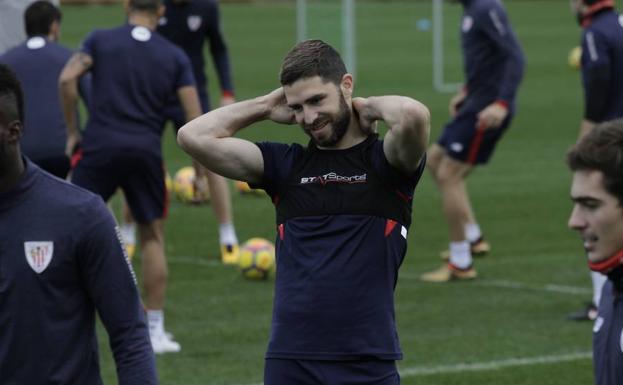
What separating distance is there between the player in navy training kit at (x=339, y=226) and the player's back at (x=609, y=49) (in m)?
4.96

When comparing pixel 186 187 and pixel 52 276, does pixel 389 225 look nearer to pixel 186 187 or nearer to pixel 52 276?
pixel 52 276

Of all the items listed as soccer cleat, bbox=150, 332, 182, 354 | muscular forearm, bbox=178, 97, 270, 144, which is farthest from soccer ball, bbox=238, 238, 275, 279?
muscular forearm, bbox=178, 97, 270, 144

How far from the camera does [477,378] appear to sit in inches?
358

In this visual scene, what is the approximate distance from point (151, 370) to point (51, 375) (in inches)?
12.4

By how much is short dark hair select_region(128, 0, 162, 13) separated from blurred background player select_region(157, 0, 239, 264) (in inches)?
104

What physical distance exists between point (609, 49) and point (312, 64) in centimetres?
529

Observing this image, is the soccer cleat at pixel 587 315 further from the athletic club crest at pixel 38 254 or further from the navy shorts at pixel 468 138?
the athletic club crest at pixel 38 254

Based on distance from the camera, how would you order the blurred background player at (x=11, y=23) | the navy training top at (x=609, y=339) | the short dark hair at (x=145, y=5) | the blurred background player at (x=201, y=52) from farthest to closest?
the blurred background player at (x=201, y=52) → the blurred background player at (x=11, y=23) → the short dark hair at (x=145, y=5) → the navy training top at (x=609, y=339)

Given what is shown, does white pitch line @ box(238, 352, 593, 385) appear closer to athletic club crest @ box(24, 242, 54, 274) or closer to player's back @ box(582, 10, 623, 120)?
player's back @ box(582, 10, 623, 120)

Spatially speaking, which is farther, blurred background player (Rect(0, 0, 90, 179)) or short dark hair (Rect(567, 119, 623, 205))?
blurred background player (Rect(0, 0, 90, 179))

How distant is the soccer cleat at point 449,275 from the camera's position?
41.2 ft

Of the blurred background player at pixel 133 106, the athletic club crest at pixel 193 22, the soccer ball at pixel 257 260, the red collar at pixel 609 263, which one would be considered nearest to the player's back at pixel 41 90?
the blurred background player at pixel 133 106

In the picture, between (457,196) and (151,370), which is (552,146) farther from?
(151,370)

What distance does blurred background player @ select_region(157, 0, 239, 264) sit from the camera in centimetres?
1346
